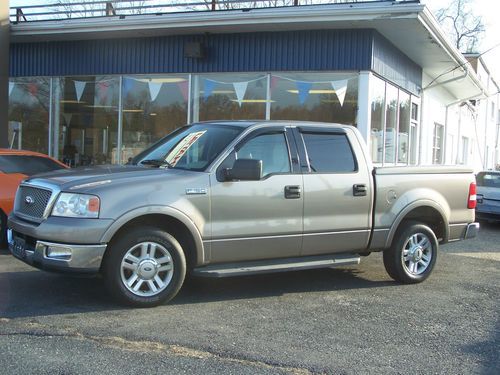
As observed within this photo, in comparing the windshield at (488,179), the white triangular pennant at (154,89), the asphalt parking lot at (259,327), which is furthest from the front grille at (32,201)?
the windshield at (488,179)

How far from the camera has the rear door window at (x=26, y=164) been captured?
8484 mm

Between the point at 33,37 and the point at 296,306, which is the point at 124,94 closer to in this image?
the point at 33,37

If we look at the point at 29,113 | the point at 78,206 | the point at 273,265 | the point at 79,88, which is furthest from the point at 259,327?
the point at 29,113

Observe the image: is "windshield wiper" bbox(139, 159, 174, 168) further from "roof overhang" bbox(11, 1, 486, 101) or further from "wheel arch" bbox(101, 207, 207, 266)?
"roof overhang" bbox(11, 1, 486, 101)

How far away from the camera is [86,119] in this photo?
14.3m

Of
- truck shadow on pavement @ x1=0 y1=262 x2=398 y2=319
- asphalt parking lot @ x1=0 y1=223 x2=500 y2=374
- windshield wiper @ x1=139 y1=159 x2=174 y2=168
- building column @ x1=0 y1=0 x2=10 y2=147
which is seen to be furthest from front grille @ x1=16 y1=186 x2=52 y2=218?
building column @ x1=0 y1=0 x2=10 y2=147

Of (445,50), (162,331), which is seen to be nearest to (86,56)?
(445,50)

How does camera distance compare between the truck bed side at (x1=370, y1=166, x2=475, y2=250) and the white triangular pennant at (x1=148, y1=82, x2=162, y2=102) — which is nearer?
the truck bed side at (x1=370, y1=166, x2=475, y2=250)

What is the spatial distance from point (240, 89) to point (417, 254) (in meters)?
6.91

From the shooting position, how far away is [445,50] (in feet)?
44.2

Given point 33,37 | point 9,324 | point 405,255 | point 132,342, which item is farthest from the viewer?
point 33,37

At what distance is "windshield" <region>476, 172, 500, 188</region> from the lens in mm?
13547

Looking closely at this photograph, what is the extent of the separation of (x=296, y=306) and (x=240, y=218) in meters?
1.08

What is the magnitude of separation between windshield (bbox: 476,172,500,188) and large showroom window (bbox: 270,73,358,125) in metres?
4.17
